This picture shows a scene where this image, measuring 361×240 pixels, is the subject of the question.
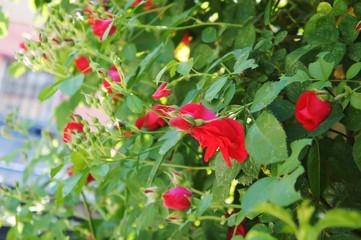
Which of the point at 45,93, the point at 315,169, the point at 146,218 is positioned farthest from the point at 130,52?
the point at 315,169

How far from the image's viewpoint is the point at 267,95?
1.21ft

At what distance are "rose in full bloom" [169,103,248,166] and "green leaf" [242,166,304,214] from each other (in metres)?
0.06

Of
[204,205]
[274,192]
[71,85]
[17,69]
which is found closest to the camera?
[274,192]

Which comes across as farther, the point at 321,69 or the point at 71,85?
the point at 71,85

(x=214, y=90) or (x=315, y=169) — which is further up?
(x=214, y=90)

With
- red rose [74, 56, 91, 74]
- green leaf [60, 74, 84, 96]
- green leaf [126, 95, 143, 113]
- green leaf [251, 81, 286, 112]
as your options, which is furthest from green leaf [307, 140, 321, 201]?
red rose [74, 56, 91, 74]

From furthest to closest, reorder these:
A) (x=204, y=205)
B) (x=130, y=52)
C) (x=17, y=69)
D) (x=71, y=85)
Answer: (x=17, y=69) < (x=130, y=52) < (x=71, y=85) < (x=204, y=205)

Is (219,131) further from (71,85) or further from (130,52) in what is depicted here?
(130,52)

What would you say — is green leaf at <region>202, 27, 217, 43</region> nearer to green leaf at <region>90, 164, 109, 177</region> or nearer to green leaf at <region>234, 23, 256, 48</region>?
green leaf at <region>234, 23, 256, 48</region>

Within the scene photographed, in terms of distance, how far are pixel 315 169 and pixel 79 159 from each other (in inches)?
11.0

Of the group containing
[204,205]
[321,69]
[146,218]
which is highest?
[321,69]

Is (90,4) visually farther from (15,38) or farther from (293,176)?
(15,38)

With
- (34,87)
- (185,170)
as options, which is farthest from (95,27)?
(34,87)

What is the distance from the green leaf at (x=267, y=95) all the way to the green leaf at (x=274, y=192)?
0.07 meters
